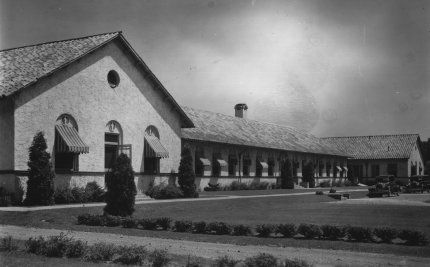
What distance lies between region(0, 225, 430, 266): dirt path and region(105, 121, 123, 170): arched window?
615 inches

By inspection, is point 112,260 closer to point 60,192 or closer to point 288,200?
point 60,192

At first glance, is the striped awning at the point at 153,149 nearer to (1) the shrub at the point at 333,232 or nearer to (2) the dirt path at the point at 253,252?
(2) the dirt path at the point at 253,252

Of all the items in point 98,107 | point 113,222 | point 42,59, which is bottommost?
point 113,222

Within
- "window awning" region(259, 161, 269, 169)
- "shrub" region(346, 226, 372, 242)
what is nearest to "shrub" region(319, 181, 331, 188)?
"window awning" region(259, 161, 269, 169)

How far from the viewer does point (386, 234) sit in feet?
45.5

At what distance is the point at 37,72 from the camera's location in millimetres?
27031

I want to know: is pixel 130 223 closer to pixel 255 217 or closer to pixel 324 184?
pixel 255 217

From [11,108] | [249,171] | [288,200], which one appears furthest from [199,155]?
[11,108]

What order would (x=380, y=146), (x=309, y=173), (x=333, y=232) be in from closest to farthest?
1. (x=333, y=232)
2. (x=309, y=173)
3. (x=380, y=146)

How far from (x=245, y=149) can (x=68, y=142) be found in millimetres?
24248

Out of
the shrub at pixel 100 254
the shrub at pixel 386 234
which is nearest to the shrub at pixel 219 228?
the shrub at pixel 386 234

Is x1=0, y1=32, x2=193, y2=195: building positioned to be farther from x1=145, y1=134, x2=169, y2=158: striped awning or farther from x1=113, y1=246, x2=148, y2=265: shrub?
x1=113, y1=246, x2=148, y2=265: shrub

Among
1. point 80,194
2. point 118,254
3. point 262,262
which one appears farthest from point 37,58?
point 262,262

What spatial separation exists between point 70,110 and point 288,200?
13776 millimetres
